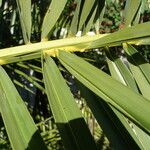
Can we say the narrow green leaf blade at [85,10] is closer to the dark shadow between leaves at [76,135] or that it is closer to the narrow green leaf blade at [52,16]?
the narrow green leaf blade at [52,16]

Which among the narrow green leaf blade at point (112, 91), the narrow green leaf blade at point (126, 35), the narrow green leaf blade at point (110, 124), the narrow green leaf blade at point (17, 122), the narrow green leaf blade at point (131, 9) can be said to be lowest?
the narrow green leaf blade at point (110, 124)

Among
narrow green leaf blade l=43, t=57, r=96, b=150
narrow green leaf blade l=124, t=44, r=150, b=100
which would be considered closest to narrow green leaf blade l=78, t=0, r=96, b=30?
narrow green leaf blade l=124, t=44, r=150, b=100

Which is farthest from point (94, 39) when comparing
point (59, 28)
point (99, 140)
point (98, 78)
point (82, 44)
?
point (99, 140)

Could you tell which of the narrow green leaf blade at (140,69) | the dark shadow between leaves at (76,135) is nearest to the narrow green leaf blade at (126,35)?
the narrow green leaf blade at (140,69)

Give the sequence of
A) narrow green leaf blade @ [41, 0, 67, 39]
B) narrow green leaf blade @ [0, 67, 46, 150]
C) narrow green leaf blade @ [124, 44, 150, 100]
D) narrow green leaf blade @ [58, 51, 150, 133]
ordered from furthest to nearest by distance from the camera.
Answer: narrow green leaf blade @ [41, 0, 67, 39] → narrow green leaf blade @ [124, 44, 150, 100] → narrow green leaf blade @ [0, 67, 46, 150] → narrow green leaf blade @ [58, 51, 150, 133]

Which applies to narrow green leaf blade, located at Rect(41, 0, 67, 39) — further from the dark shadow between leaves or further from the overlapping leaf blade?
the dark shadow between leaves

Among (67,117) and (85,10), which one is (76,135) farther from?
(85,10)
